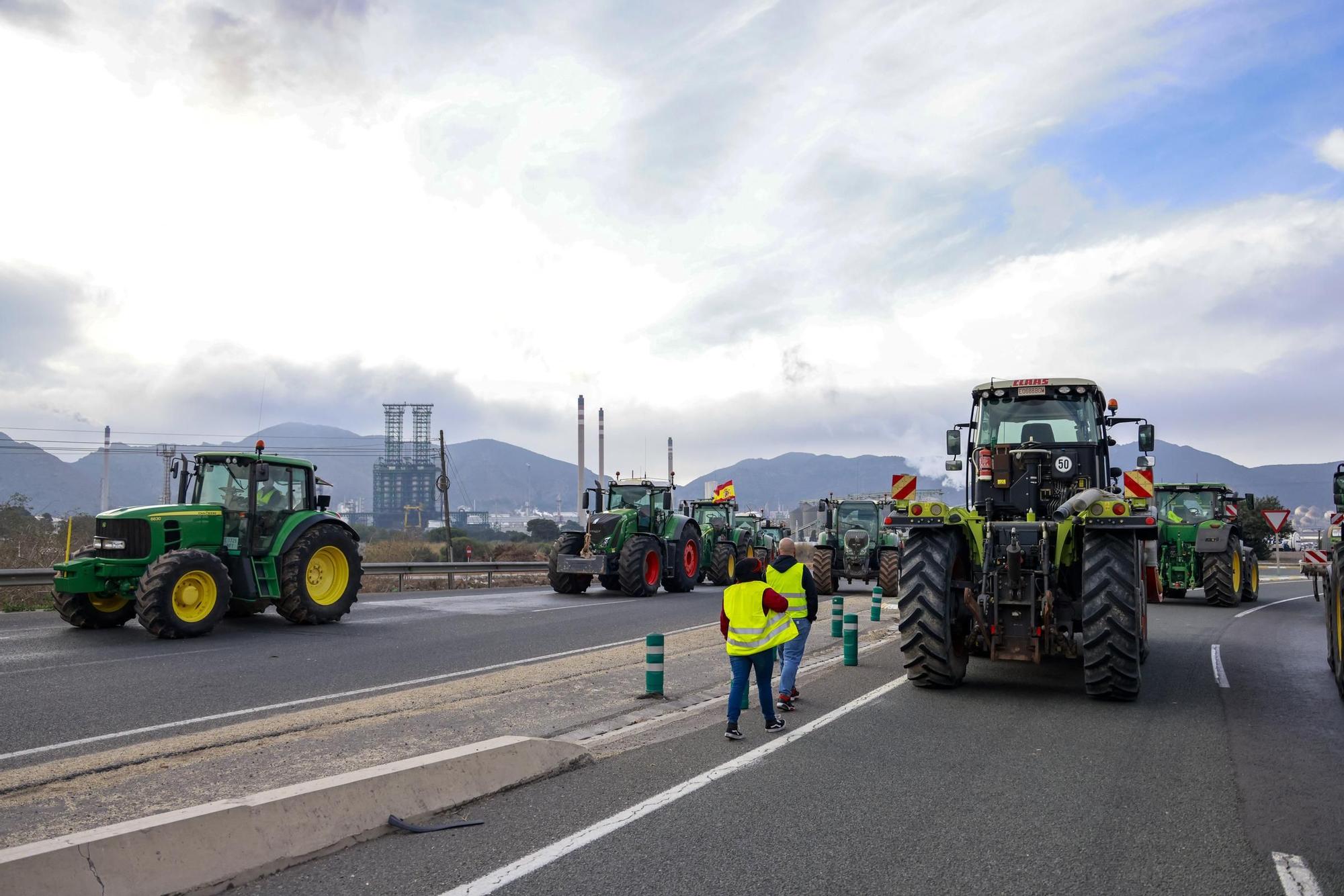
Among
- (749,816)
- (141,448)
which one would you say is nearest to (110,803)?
(749,816)

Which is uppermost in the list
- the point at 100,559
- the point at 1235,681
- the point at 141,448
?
the point at 141,448

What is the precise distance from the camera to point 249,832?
16.0ft

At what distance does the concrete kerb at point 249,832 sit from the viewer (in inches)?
165

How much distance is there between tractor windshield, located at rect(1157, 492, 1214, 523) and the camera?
76.2ft

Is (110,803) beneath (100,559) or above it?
beneath

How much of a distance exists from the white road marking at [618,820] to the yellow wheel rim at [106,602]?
10.8m

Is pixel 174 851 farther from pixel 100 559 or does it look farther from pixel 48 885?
pixel 100 559

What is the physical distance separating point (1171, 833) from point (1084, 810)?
0.52 m

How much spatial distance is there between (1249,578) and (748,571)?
2015cm

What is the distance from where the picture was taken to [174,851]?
4.55 m

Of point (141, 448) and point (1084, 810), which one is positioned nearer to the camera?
point (1084, 810)

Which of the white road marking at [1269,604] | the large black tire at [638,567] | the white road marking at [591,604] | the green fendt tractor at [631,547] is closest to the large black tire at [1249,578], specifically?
the white road marking at [1269,604]

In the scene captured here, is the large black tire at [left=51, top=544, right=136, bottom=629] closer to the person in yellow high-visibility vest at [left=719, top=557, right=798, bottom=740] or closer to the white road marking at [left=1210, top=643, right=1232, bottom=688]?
the person in yellow high-visibility vest at [left=719, top=557, right=798, bottom=740]

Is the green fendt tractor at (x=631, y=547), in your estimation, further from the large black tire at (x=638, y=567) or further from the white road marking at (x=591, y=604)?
the white road marking at (x=591, y=604)
